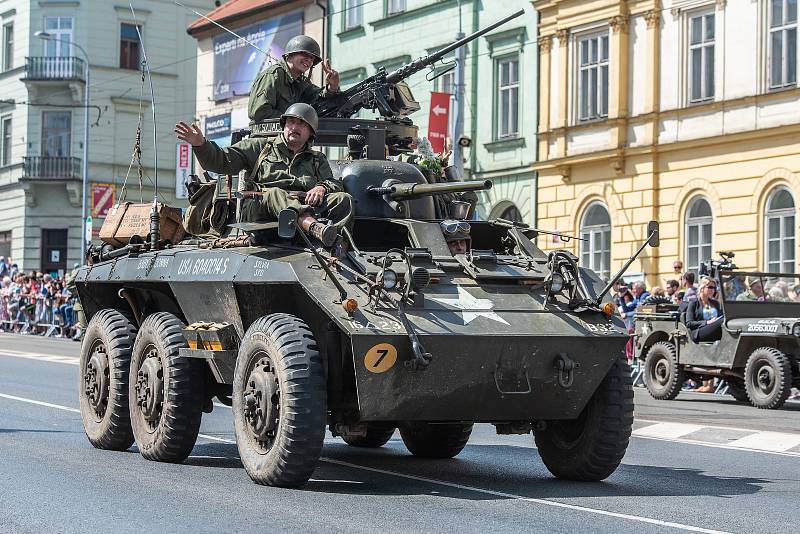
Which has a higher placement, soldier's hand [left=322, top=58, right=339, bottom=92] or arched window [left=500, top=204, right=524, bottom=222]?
arched window [left=500, top=204, right=524, bottom=222]

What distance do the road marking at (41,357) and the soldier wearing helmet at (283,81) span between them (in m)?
14.4

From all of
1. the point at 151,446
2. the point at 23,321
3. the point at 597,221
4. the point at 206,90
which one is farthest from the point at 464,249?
the point at 206,90

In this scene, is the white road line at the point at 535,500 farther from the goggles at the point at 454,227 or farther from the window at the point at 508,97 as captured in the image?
the window at the point at 508,97

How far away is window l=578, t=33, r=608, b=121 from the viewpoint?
3269cm

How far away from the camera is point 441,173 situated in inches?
489

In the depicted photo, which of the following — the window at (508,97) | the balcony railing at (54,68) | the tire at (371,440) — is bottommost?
the tire at (371,440)

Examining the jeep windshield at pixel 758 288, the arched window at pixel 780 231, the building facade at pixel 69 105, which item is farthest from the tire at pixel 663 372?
the building facade at pixel 69 105

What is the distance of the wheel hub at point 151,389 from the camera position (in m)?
11.4

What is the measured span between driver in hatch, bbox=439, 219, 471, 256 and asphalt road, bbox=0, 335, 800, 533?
1545 mm

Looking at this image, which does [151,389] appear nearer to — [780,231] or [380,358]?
[380,358]

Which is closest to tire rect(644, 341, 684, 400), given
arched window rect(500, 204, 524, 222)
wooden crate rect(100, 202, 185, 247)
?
wooden crate rect(100, 202, 185, 247)

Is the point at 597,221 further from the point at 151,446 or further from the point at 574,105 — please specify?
the point at 151,446

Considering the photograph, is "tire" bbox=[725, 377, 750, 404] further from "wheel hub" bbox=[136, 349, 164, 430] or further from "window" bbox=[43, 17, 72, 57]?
"window" bbox=[43, 17, 72, 57]

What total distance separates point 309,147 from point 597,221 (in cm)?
2273
